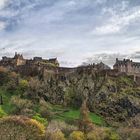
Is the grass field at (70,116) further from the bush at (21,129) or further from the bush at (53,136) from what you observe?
the bush at (21,129)

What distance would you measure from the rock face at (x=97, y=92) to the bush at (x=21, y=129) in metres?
57.4

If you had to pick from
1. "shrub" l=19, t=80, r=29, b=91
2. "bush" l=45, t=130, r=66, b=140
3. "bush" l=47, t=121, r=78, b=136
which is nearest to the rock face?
"shrub" l=19, t=80, r=29, b=91

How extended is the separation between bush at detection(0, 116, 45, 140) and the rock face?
188 ft

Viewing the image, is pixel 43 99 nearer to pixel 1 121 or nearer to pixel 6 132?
pixel 1 121

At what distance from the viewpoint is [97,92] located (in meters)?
176

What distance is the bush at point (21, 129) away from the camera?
97.6m

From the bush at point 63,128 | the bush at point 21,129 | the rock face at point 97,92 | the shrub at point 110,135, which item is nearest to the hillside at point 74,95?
the rock face at point 97,92

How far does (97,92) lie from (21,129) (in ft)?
249

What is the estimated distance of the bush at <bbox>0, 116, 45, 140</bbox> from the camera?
97.6 metres

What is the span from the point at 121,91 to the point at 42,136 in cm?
7509

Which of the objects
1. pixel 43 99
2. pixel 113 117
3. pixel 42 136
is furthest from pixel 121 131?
pixel 43 99

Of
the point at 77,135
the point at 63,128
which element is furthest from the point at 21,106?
the point at 77,135

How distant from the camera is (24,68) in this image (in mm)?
192375

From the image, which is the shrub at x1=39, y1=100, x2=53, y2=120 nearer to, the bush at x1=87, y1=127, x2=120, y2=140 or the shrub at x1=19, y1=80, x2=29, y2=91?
the shrub at x1=19, y1=80, x2=29, y2=91
